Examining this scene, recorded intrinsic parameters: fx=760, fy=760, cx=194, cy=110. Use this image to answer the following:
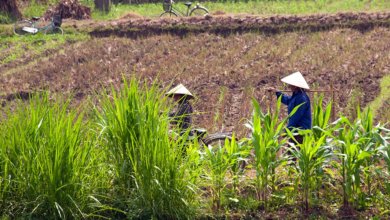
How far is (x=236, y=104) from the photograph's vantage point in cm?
1283

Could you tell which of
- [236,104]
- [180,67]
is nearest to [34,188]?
[236,104]

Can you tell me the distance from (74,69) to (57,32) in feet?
14.6

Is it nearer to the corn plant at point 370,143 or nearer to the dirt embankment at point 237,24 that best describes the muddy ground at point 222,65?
the dirt embankment at point 237,24

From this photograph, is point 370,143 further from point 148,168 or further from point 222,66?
point 222,66

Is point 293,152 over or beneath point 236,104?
over

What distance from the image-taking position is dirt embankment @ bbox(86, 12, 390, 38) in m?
17.4

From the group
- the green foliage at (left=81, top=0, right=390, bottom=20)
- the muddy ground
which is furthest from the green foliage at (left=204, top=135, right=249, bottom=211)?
the green foliage at (left=81, top=0, right=390, bottom=20)

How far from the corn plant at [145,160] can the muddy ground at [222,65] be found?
5.29 m

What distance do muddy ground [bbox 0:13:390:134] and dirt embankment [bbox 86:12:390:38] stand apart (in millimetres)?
91

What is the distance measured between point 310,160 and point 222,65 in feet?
32.1

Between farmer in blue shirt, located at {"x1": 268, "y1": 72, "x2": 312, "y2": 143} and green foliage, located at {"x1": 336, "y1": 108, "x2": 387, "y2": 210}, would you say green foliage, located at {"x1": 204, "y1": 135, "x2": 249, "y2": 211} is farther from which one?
farmer in blue shirt, located at {"x1": 268, "y1": 72, "x2": 312, "y2": 143}

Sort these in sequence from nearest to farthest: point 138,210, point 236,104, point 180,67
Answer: point 138,210 → point 236,104 → point 180,67

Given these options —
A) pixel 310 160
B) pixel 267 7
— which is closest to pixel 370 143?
pixel 310 160

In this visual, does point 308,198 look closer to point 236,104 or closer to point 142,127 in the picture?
point 142,127
